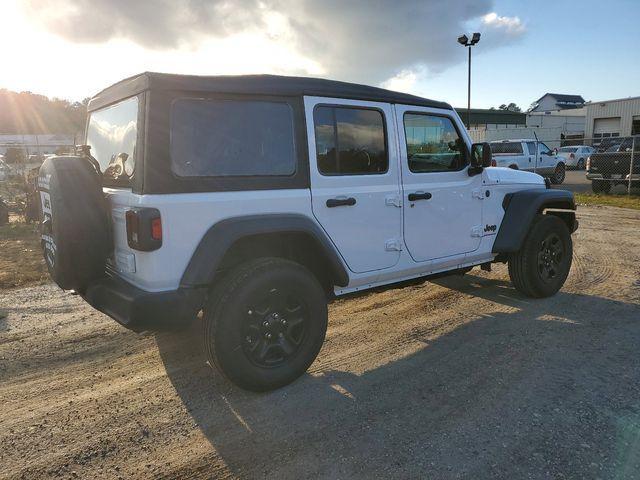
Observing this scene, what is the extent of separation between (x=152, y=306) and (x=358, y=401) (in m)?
1.49

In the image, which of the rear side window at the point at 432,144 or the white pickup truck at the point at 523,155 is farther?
the white pickup truck at the point at 523,155

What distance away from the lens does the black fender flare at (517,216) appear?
4.85 meters

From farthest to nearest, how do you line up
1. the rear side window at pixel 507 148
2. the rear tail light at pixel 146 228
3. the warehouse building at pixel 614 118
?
1. the warehouse building at pixel 614 118
2. the rear side window at pixel 507 148
3. the rear tail light at pixel 146 228

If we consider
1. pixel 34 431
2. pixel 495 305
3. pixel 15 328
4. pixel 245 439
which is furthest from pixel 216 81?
pixel 495 305

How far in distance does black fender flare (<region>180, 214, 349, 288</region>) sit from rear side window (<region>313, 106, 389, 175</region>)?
492mm

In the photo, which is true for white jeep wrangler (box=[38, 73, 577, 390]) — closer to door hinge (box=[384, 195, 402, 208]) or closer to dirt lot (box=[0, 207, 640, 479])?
door hinge (box=[384, 195, 402, 208])

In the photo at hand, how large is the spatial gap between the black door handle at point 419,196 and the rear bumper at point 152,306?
193 cm

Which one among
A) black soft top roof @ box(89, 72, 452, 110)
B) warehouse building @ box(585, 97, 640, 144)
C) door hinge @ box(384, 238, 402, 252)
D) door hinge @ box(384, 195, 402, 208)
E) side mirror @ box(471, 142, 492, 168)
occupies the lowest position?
door hinge @ box(384, 238, 402, 252)

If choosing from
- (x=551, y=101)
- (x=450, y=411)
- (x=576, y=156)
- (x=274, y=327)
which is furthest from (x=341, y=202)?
(x=551, y=101)

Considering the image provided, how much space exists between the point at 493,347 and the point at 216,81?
120 inches

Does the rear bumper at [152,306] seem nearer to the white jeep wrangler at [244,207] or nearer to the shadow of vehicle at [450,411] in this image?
the white jeep wrangler at [244,207]

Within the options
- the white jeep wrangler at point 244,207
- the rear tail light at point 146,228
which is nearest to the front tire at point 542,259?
the white jeep wrangler at point 244,207

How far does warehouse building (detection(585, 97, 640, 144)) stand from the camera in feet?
112

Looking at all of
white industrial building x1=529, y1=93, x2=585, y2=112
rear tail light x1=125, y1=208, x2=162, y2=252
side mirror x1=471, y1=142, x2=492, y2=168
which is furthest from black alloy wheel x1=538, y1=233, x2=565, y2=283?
white industrial building x1=529, y1=93, x2=585, y2=112
